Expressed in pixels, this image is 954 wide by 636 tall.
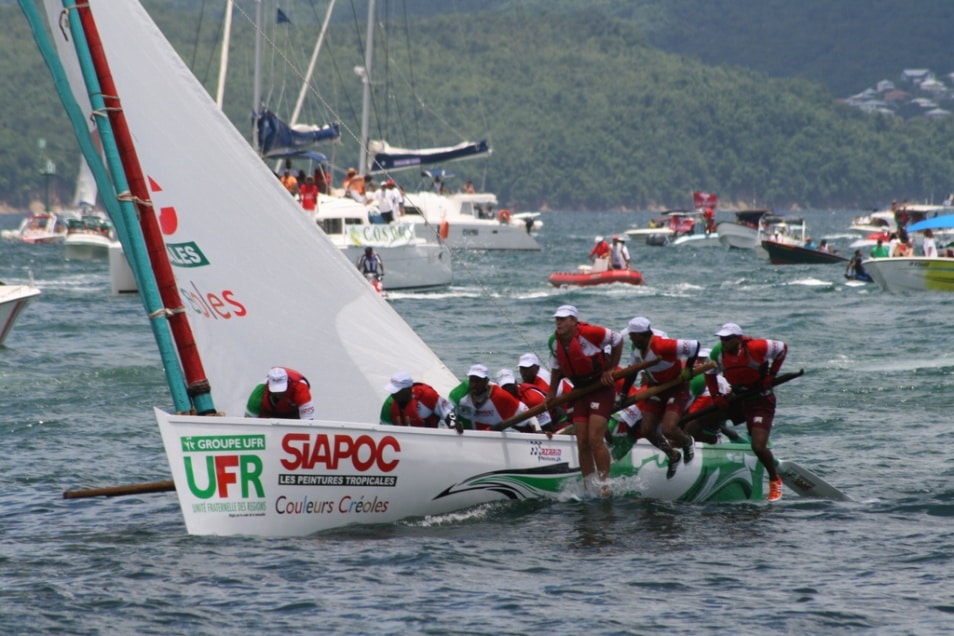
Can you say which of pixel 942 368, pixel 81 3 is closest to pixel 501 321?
pixel 942 368

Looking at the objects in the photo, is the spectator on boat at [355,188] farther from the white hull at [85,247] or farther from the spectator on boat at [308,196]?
the white hull at [85,247]

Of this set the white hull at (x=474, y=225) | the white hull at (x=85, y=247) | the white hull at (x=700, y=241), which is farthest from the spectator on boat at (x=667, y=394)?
the white hull at (x=700, y=241)

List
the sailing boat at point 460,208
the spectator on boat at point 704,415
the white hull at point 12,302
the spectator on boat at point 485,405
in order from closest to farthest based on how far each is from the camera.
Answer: the spectator on boat at point 485,405, the spectator on boat at point 704,415, the white hull at point 12,302, the sailing boat at point 460,208

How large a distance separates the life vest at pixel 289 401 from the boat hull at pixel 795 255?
44.6 metres

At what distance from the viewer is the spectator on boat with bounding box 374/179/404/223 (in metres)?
44.1

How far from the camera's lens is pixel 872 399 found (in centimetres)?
2270

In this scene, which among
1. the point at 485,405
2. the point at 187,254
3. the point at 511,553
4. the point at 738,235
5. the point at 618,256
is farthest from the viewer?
the point at 738,235

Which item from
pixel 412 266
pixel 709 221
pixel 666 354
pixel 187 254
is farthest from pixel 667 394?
pixel 709 221

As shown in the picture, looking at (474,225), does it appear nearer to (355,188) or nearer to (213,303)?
(355,188)

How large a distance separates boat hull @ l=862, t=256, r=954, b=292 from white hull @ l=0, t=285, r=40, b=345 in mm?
22341

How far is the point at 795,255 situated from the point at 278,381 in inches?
1791

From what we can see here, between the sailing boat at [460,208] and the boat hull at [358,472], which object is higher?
the sailing boat at [460,208]

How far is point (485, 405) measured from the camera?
14.7m

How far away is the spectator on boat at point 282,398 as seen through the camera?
1366 cm
